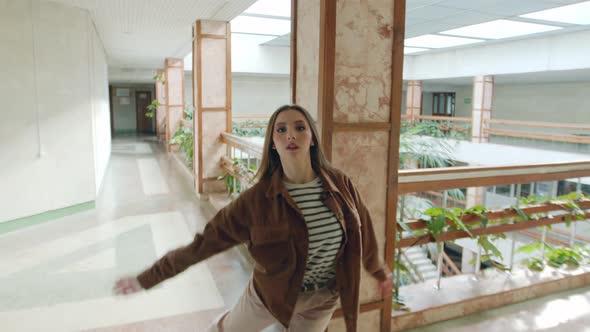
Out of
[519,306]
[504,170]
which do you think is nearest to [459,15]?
[504,170]

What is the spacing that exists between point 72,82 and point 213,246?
15.0 ft

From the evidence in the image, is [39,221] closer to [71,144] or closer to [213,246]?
[71,144]

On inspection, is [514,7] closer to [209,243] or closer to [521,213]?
[521,213]

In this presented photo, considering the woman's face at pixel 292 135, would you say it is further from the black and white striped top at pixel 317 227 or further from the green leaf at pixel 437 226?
the green leaf at pixel 437 226

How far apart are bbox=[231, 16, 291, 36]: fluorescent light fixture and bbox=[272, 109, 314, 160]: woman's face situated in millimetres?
7039

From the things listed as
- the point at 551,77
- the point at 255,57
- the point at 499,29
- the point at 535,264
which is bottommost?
the point at 535,264

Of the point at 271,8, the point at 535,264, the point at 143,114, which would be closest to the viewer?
the point at 535,264

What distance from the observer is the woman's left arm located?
1579mm

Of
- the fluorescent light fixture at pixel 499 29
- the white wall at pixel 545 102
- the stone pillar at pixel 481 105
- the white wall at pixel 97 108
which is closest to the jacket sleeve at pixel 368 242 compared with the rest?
the white wall at pixel 97 108

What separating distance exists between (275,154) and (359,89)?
80 cm

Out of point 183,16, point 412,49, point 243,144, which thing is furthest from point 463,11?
point 412,49

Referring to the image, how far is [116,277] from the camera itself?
328 cm

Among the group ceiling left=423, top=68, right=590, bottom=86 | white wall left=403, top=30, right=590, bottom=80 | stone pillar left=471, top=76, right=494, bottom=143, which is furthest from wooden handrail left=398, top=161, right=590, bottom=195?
stone pillar left=471, top=76, right=494, bottom=143

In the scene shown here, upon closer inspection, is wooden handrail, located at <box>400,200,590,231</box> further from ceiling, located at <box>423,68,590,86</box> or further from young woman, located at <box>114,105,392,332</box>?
ceiling, located at <box>423,68,590,86</box>
